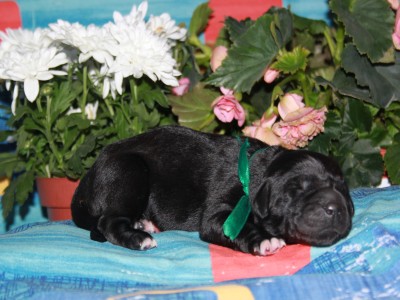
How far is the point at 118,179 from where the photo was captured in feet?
7.75

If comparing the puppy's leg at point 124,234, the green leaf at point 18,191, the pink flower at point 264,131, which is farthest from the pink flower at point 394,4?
the green leaf at point 18,191

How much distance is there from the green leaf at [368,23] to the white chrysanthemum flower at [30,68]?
1.17 meters

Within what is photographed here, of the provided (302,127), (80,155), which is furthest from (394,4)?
(80,155)

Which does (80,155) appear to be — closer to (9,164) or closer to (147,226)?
(9,164)

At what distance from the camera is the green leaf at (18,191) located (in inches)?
112

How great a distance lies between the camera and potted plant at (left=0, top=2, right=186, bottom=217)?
9.08 ft

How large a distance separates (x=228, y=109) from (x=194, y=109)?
0.92 ft

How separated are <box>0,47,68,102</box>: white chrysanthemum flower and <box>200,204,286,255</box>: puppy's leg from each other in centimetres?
93

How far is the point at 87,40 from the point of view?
2764 mm

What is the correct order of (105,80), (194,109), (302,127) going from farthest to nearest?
(194,109), (105,80), (302,127)

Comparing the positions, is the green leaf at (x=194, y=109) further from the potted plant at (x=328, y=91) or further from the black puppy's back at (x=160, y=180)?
the black puppy's back at (x=160, y=180)

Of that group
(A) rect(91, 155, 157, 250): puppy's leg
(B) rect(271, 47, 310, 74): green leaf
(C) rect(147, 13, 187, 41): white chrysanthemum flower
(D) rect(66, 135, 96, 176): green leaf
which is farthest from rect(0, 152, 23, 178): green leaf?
(B) rect(271, 47, 310, 74): green leaf

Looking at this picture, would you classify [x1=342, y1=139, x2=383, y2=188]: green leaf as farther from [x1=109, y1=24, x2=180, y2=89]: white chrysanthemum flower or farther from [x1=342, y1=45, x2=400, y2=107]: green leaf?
[x1=109, y1=24, x2=180, y2=89]: white chrysanthemum flower

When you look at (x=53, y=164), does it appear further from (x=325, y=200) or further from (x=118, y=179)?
(x=325, y=200)
